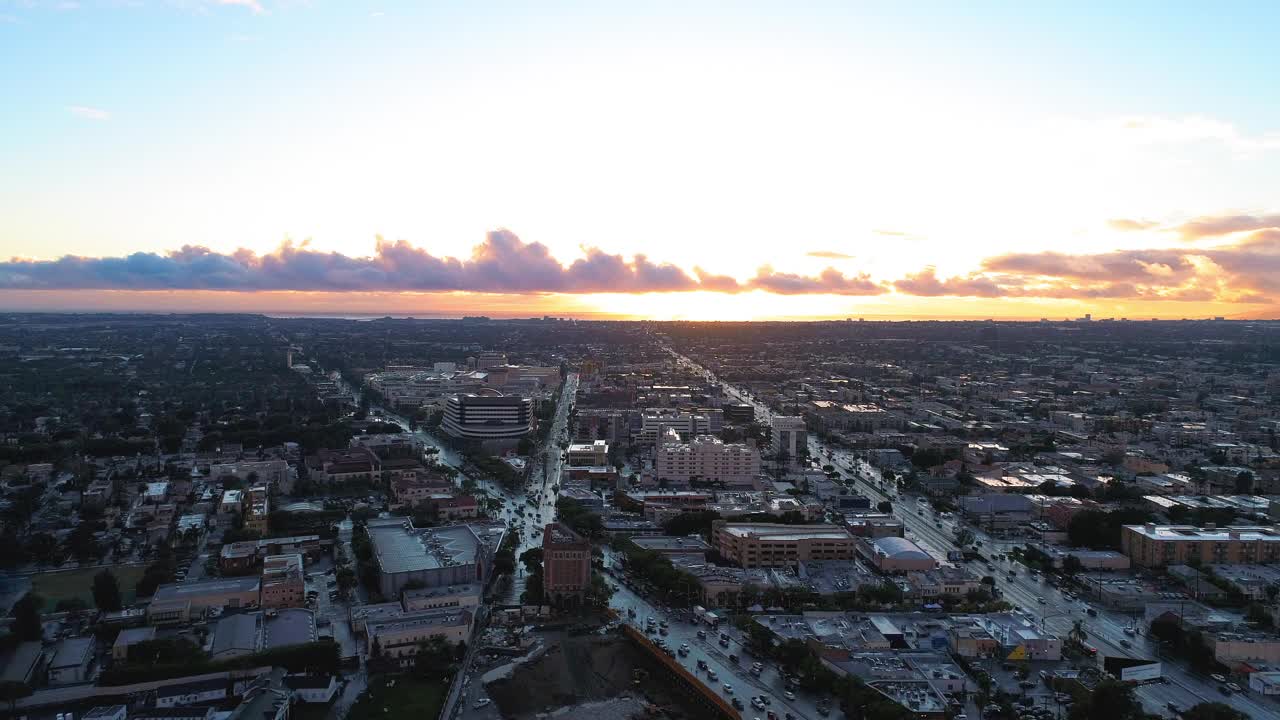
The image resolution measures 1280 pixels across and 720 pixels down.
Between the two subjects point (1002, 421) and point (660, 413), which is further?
point (1002, 421)

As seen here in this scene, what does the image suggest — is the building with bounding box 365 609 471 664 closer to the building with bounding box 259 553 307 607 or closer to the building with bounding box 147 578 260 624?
the building with bounding box 259 553 307 607

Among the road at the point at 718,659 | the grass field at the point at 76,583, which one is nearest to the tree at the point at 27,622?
the grass field at the point at 76,583

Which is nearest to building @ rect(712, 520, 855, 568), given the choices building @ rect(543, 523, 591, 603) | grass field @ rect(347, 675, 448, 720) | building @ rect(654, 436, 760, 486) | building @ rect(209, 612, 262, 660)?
building @ rect(543, 523, 591, 603)

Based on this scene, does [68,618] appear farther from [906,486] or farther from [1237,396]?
[1237,396]

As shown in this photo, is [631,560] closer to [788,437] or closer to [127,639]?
[127,639]

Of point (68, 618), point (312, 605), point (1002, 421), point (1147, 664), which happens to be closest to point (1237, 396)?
point (1002, 421)

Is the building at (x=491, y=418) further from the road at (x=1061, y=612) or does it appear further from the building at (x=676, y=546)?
the building at (x=676, y=546)
